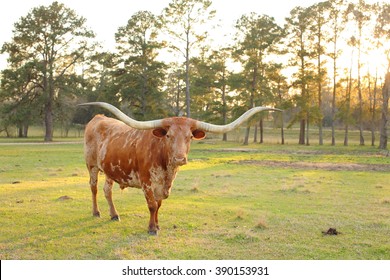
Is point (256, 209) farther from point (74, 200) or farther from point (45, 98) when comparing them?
point (45, 98)

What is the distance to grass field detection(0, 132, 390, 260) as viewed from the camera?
695 centimetres

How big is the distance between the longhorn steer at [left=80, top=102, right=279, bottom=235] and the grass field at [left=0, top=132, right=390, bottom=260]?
2.48 ft

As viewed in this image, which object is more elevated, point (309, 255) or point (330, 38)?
point (330, 38)

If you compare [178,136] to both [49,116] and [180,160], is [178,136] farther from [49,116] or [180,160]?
[49,116]

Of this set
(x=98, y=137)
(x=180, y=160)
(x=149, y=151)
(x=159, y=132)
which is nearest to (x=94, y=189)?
(x=98, y=137)

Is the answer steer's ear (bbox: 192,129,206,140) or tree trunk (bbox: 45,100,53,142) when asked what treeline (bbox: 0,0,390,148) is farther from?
steer's ear (bbox: 192,129,206,140)

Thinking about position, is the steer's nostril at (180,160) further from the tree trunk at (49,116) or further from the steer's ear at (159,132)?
the tree trunk at (49,116)

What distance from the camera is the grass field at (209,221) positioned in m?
6.95

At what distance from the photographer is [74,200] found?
11.2 meters

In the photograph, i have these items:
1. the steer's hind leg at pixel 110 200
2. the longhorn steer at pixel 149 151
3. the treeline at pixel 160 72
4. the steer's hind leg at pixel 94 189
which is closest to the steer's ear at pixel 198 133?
the longhorn steer at pixel 149 151

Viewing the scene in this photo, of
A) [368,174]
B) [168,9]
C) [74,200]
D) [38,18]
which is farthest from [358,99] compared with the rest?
[74,200]

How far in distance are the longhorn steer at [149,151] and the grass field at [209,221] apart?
29.8 inches

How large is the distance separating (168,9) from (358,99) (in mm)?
23847

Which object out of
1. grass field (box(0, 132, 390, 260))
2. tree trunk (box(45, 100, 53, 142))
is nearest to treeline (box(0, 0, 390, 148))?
tree trunk (box(45, 100, 53, 142))
